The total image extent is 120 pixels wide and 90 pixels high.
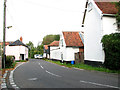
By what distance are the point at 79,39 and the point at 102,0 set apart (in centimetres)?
1062

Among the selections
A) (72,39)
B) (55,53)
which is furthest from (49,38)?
(72,39)

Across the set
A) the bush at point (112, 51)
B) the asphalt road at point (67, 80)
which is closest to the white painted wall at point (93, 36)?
the bush at point (112, 51)

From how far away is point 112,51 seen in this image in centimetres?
1373

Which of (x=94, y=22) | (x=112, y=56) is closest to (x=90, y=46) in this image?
(x=94, y=22)

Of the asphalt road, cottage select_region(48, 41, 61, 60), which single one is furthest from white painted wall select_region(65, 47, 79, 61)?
the asphalt road

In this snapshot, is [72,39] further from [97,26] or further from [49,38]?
[49,38]

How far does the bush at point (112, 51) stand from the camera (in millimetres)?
13258

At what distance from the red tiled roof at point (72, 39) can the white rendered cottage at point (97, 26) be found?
6.47 m

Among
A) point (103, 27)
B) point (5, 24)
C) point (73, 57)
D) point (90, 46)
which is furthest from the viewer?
point (73, 57)

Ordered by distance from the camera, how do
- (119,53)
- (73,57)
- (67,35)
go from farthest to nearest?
1. (67,35)
2. (73,57)
3. (119,53)

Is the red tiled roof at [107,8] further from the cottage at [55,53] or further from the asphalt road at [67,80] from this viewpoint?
the cottage at [55,53]

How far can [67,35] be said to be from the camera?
1214 inches

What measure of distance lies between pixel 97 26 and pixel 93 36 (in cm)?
168

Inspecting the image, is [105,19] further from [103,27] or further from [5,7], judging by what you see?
[5,7]
